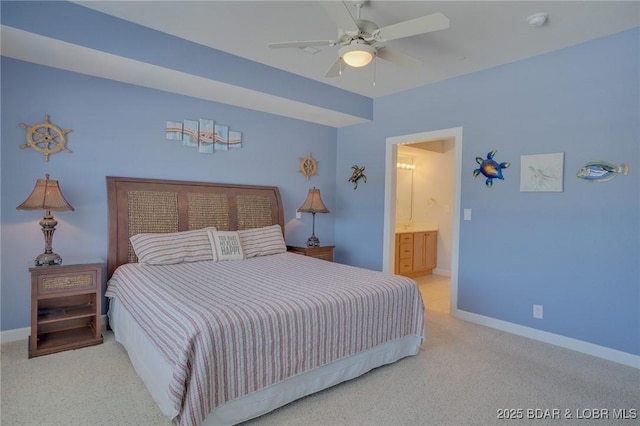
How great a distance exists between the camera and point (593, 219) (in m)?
3.10

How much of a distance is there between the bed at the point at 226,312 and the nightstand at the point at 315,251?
1.70 ft

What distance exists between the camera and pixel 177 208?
12.6ft

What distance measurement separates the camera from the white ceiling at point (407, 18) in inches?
103

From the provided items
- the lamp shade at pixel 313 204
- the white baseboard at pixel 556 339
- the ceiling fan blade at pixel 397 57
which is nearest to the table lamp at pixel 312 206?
the lamp shade at pixel 313 204

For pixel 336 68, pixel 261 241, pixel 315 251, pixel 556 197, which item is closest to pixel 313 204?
pixel 315 251

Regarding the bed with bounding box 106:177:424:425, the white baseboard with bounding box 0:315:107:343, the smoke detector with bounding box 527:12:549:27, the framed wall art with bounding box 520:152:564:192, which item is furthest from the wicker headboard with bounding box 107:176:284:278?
the smoke detector with bounding box 527:12:549:27

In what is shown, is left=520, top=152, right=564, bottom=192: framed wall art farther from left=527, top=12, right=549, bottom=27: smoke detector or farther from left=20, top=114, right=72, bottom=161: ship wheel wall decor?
left=20, top=114, right=72, bottom=161: ship wheel wall decor

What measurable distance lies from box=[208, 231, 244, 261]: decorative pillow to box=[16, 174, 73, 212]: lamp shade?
1.29 m

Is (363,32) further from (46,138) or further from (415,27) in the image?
(46,138)

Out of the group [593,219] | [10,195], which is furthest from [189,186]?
[593,219]

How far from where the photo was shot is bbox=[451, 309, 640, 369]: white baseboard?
9.66 ft

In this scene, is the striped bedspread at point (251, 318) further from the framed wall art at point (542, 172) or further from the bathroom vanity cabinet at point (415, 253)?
the bathroom vanity cabinet at point (415, 253)

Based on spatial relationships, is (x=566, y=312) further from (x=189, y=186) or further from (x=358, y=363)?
(x=189, y=186)

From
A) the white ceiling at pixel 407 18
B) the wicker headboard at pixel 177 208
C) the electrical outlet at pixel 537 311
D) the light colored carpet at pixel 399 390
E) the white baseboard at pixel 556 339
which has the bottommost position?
the light colored carpet at pixel 399 390
